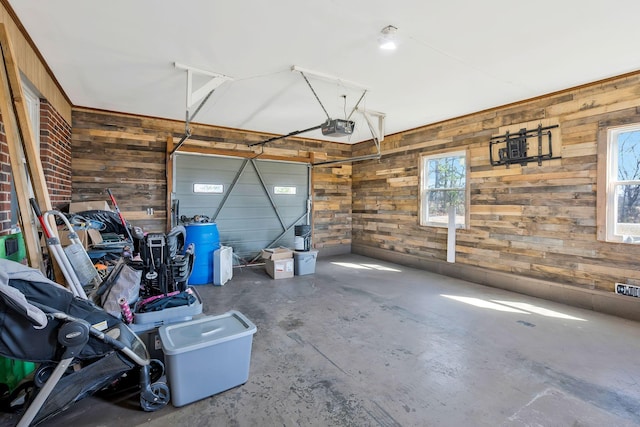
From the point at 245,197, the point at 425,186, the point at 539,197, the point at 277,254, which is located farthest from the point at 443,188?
the point at 245,197

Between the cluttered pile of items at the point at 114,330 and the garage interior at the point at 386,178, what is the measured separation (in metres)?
0.15

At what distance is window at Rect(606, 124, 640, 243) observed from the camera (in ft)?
11.2

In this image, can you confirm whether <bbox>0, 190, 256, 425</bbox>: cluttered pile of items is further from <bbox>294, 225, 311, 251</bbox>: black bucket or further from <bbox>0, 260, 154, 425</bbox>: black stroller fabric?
<bbox>294, 225, 311, 251</bbox>: black bucket

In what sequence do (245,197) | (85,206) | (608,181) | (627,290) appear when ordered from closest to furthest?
(627,290) → (608,181) → (85,206) → (245,197)

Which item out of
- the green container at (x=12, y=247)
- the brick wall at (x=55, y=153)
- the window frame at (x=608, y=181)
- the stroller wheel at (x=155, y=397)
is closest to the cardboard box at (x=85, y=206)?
the brick wall at (x=55, y=153)

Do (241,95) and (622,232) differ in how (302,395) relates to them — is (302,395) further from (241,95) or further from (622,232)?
(622,232)

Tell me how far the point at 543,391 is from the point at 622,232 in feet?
8.39

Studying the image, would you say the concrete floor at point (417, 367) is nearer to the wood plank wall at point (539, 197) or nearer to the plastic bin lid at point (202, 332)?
the plastic bin lid at point (202, 332)

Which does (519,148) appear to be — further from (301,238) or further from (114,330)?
(114,330)

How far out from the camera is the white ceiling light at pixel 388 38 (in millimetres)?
2490

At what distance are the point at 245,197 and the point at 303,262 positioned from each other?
1.83 meters

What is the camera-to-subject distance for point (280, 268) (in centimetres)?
509

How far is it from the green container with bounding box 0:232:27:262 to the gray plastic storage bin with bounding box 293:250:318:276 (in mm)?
3562

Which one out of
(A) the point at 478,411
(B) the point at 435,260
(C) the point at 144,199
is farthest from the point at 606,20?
(C) the point at 144,199
